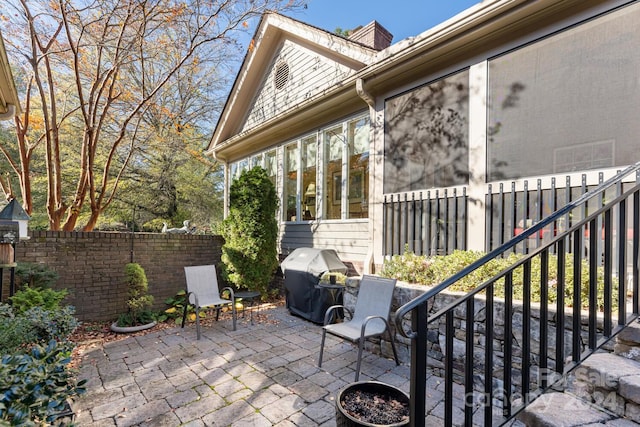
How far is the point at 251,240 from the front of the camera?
20.4ft

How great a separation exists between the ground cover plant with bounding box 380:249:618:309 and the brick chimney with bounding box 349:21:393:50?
183 inches

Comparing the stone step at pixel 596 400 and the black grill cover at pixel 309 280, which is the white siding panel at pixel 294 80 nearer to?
the black grill cover at pixel 309 280

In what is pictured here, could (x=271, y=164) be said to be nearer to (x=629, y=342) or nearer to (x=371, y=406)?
(x=371, y=406)

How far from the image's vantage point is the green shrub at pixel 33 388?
1237 millimetres

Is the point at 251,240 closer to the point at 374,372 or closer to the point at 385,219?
the point at 385,219

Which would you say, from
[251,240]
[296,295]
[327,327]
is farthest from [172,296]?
[327,327]

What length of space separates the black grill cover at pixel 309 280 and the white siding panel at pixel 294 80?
3.22 m

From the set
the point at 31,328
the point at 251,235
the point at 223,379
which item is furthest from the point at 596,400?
the point at 251,235

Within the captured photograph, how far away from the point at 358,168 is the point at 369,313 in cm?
293

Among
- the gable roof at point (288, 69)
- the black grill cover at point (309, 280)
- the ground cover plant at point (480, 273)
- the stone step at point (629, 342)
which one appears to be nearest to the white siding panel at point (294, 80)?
the gable roof at point (288, 69)

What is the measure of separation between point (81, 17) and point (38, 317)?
570 centimetres

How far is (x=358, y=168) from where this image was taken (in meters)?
5.76

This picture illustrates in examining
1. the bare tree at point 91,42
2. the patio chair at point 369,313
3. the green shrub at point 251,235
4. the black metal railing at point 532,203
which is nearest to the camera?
the black metal railing at point 532,203

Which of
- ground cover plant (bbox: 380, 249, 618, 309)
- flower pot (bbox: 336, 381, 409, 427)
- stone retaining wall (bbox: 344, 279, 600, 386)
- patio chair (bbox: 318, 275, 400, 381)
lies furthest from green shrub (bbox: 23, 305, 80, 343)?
ground cover plant (bbox: 380, 249, 618, 309)
